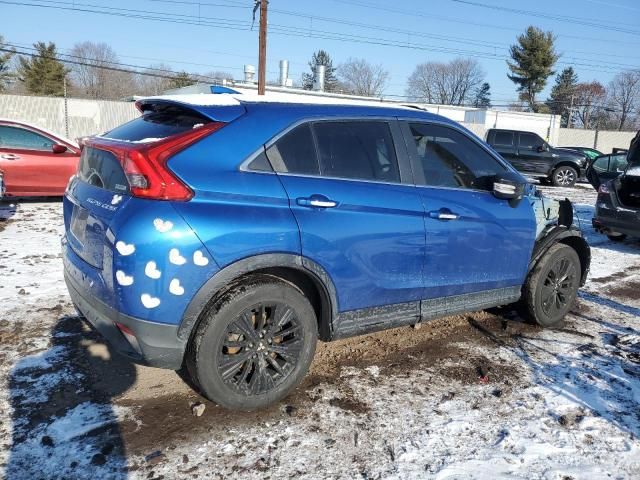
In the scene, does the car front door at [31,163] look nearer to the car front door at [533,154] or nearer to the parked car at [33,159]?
the parked car at [33,159]

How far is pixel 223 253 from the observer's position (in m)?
2.66

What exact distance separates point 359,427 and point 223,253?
127 cm

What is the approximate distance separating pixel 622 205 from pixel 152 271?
771cm

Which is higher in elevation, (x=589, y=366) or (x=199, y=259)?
(x=199, y=259)

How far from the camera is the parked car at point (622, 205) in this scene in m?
7.72

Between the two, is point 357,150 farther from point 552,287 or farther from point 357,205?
point 552,287

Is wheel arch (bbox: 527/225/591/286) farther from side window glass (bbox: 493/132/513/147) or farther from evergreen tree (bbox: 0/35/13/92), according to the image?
evergreen tree (bbox: 0/35/13/92)

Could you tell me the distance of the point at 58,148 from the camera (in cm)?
890

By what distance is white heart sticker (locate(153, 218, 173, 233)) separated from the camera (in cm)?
251

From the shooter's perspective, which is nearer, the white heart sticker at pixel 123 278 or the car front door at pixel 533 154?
the white heart sticker at pixel 123 278

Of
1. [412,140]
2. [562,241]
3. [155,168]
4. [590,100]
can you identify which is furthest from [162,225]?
[590,100]

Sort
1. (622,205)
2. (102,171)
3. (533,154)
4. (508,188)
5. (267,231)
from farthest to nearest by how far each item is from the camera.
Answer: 1. (533,154)
2. (622,205)
3. (508,188)
4. (102,171)
5. (267,231)

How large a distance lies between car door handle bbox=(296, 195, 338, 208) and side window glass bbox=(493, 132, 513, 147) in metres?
17.4

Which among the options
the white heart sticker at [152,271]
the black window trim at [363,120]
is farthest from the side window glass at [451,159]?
the white heart sticker at [152,271]
